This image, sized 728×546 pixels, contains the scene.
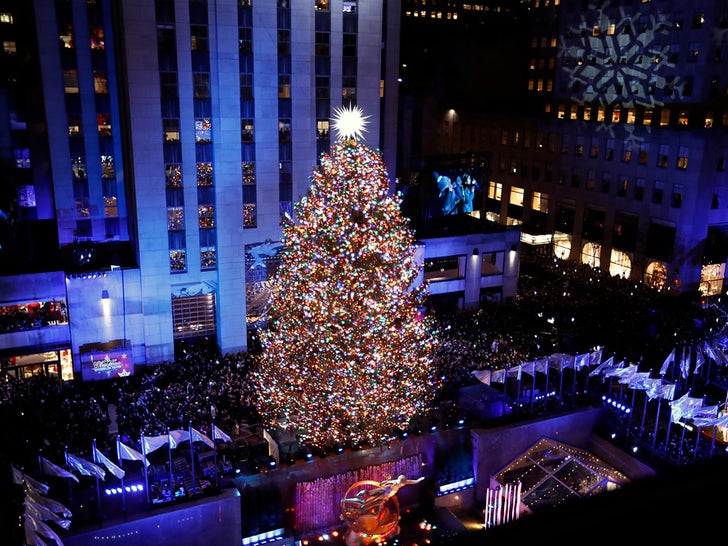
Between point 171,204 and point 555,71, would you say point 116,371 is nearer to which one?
point 171,204

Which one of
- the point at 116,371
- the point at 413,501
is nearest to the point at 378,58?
the point at 116,371

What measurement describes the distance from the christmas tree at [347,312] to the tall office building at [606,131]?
100ft

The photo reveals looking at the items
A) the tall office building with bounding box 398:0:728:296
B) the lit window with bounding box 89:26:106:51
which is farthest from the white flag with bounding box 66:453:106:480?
the tall office building with bounding box 398:0:728:296

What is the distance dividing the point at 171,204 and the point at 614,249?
124ft

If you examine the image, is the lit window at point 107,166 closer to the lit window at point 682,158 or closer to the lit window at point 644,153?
the lit window at point 644,153

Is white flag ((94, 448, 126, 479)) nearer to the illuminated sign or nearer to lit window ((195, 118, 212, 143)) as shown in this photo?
the illuminated sign

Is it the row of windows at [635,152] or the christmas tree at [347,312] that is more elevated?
the row of windows at [635,152]

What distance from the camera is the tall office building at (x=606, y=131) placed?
165ft

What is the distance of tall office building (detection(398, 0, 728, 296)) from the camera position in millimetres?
50188

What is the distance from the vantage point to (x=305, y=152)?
37344 mm

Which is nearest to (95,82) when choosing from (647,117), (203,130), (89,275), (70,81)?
(70,81)

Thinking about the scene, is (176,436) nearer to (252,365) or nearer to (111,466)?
(111,466)

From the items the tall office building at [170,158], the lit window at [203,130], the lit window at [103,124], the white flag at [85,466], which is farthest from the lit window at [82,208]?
the white flag at [85,466]

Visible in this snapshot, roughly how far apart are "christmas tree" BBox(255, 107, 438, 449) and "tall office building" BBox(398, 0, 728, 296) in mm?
30610
